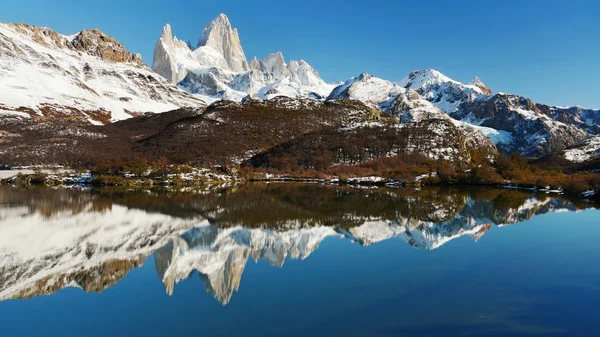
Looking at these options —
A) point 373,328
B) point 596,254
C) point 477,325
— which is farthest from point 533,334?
point 596,254

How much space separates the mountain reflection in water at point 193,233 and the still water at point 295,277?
0.11m

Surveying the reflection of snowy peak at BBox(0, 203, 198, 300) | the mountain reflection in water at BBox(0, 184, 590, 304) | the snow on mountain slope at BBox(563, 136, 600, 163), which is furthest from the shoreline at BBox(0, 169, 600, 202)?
the snow on mountain slope at BBox(563, 136, 600, 163)

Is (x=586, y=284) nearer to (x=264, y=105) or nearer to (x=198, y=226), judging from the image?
(x=198, y=226)

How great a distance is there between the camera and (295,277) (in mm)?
15188

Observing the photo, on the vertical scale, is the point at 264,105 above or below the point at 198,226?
above

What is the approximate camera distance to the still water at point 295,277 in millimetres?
10836

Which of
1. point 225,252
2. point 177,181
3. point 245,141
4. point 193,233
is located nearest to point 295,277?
point 225,252

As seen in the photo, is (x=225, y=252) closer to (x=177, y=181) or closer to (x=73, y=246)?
(x=73, y=246)

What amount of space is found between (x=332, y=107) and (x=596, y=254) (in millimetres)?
130904

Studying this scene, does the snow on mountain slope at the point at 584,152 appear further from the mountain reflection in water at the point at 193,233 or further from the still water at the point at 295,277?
the still water at the point at 295,277

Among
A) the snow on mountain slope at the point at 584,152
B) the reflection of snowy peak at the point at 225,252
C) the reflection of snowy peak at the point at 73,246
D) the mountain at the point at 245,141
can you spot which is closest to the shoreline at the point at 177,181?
the mountain at the point at 245,141

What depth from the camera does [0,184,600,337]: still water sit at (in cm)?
Result: 1084

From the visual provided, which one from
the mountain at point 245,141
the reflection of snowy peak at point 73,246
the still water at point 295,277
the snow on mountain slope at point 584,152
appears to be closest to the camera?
the still water at point 295,277

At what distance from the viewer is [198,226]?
26812mm
